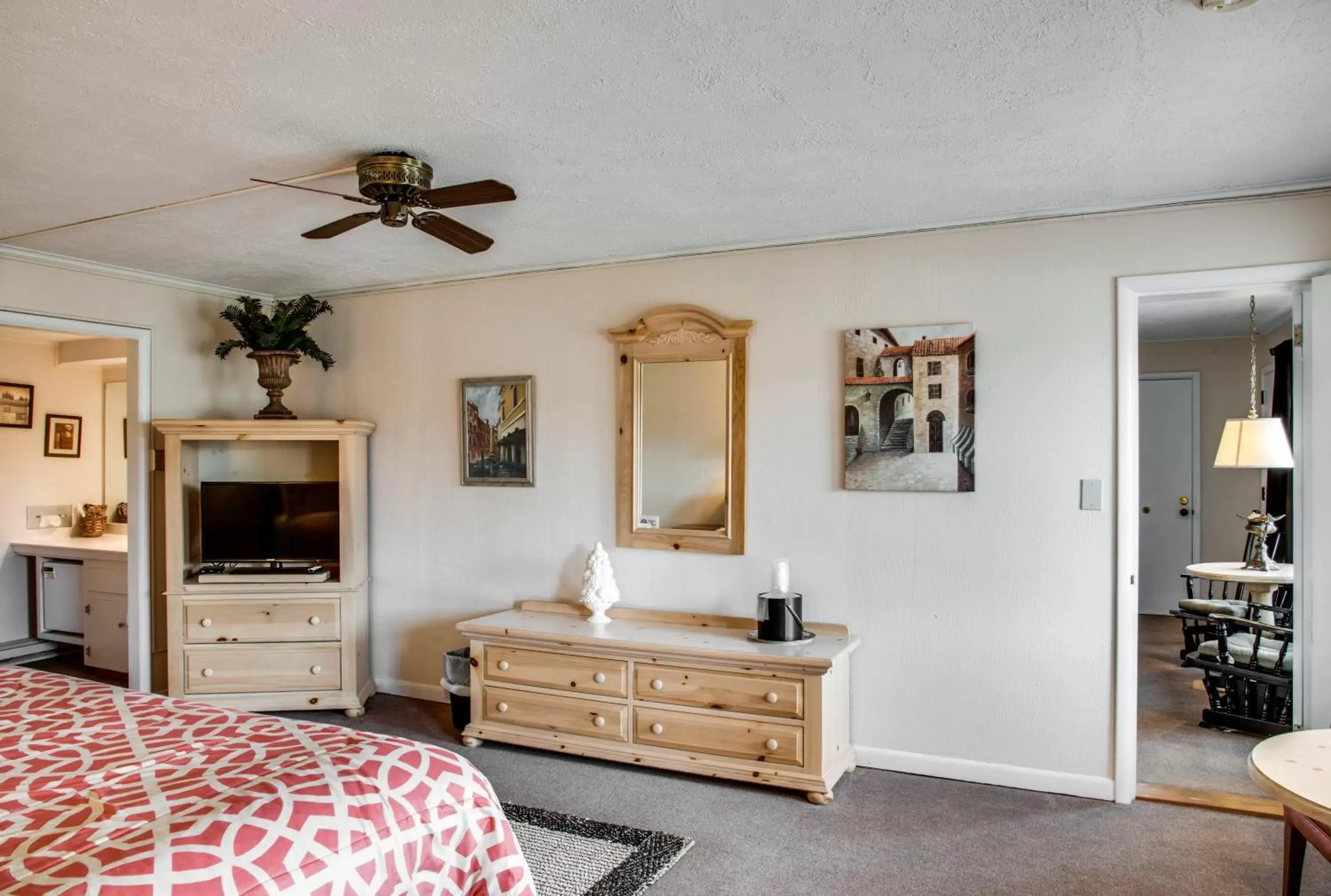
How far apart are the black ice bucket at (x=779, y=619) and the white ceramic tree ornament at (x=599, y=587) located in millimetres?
766

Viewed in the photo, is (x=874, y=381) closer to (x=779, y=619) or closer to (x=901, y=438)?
(x=901, y=438)

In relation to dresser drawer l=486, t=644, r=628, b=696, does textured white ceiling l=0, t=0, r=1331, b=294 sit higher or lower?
higher

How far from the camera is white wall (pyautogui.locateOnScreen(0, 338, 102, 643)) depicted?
571 centimetres

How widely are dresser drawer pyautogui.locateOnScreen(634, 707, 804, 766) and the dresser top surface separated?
27 centimetres

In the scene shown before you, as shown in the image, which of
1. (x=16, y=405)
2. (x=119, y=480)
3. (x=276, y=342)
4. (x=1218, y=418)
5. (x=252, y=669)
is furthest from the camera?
(x=1218, y=418)

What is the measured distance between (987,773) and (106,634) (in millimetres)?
5004

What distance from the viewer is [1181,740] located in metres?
3.97

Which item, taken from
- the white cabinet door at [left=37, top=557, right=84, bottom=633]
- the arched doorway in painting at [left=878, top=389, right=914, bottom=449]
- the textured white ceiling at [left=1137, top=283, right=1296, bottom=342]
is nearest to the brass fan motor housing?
Answer: the arched doorway in painting at [left=878, top=389, right=914, bottom=449]

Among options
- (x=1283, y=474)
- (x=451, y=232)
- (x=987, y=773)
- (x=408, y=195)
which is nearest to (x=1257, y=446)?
(x=1283, y=474)

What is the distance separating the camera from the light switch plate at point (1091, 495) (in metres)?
3.29

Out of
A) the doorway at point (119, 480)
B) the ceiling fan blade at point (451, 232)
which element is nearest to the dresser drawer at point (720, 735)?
the ceiling fan blade at point (451, 232)

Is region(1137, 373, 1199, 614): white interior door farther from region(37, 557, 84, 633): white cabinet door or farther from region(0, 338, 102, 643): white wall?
region(0, 338, 102, 643): white wall

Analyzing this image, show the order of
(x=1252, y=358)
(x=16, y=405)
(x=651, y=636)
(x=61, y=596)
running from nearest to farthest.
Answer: (x=651, y=636) < (x=1252, y=358) < (x=61, y=596) < (x=16, y=405)

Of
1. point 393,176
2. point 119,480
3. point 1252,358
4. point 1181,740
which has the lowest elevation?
point 1181,740
